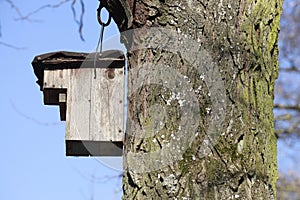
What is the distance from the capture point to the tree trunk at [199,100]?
4.63 feet

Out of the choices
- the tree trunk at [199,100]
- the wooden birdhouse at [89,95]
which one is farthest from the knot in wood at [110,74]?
the tree trunk at [199,100]

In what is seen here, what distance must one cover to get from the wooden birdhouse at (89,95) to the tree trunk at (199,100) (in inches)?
36.6

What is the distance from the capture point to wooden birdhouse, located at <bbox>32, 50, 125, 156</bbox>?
8.17 ft

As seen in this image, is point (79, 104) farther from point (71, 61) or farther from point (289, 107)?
point (289, 107)

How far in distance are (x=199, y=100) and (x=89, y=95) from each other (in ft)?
3.88

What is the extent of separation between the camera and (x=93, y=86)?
259 cm

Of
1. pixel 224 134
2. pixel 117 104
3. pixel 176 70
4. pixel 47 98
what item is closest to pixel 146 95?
pixel 176 70

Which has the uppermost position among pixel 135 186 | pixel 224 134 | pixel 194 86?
pixel 194 86

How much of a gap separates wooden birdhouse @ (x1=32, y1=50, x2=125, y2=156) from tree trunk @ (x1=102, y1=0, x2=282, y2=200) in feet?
3.05

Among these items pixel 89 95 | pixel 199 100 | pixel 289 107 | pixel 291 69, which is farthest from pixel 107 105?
pixel 291 69

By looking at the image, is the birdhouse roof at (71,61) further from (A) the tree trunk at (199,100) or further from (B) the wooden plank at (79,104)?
(A) the tree trunk at (199,100)

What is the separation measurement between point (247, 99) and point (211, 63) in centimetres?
13

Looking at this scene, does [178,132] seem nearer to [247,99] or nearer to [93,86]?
[247,99]

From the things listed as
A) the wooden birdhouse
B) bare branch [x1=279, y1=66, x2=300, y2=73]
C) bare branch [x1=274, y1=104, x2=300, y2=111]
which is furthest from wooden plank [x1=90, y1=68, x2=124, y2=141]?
bare branch [x1=279, y1=66, x2=300, y2=73]
